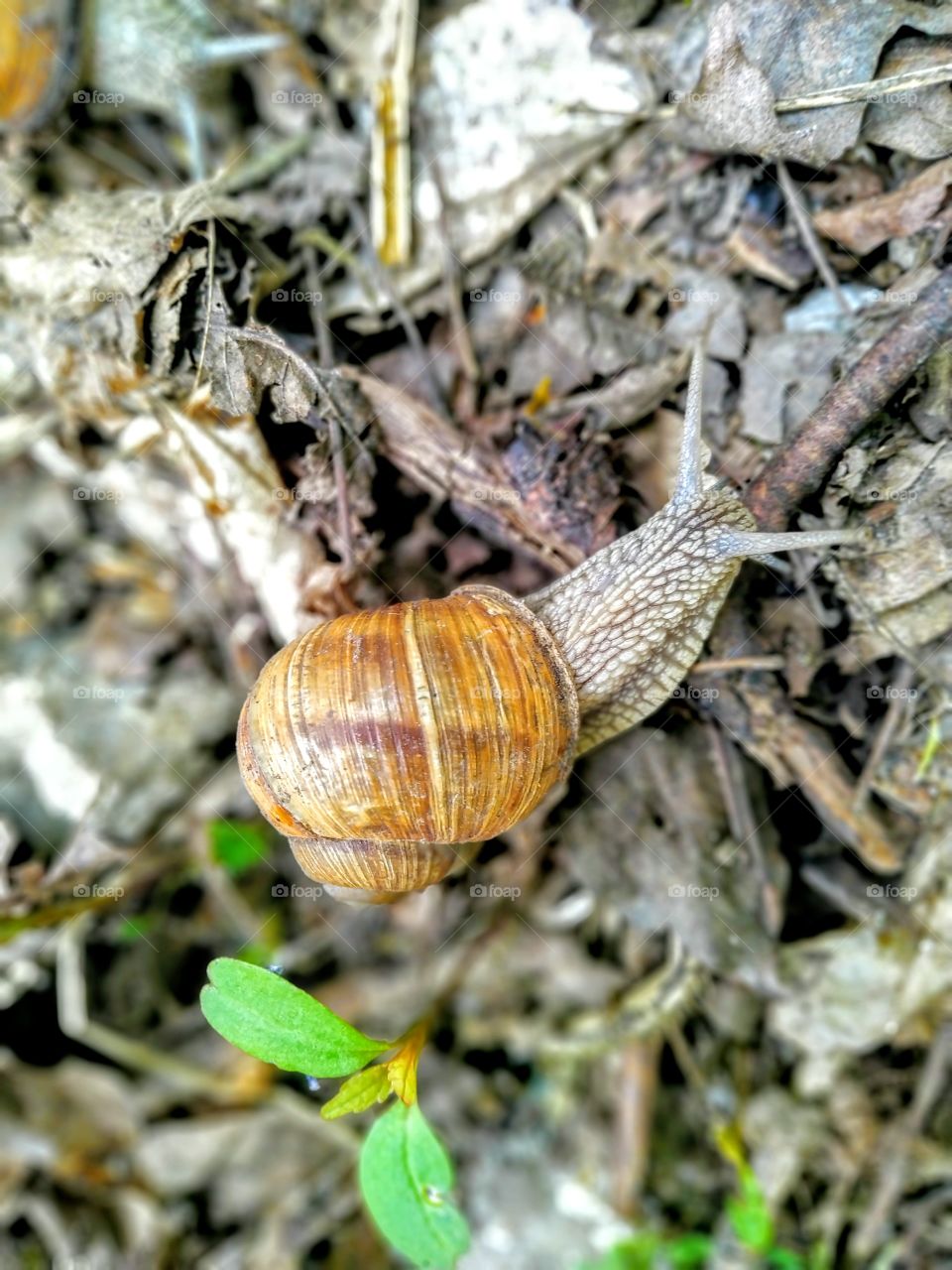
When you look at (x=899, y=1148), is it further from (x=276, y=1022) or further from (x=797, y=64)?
(x=797, y=64)

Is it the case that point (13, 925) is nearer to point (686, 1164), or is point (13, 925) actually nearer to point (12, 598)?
point (12, 598)

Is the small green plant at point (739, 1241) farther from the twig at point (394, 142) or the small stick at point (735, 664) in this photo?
the twig at point (394, 142)

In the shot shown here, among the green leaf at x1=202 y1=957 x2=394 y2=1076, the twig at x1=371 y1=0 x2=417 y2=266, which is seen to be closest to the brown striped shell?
the green leaf at x1=202 y1=957 x2=394 y2=1076

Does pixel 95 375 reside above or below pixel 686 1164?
above

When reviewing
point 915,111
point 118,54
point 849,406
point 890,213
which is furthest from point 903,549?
point 118,54

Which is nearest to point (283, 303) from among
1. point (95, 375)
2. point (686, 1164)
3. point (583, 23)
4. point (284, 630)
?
point (95, 375)

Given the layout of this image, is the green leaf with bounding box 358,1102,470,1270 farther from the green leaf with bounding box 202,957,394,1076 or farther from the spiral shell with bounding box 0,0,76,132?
the spiral shell with bounding box 0,0,76,132
